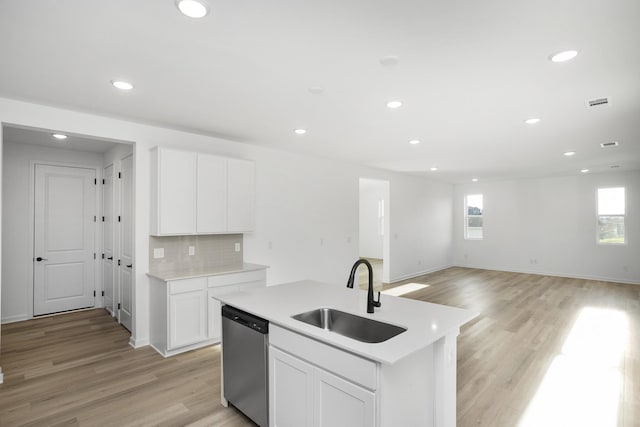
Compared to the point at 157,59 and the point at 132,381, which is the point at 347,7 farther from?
the point at 132,381

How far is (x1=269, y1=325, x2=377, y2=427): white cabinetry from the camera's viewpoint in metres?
1.57

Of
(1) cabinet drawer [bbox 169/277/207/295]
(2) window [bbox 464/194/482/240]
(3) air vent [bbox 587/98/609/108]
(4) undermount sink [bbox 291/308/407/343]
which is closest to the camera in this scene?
(4) undermount sink [bbox 291/308/407/343]

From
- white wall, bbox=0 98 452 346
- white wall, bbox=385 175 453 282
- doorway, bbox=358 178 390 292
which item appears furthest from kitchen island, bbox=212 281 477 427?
doorway, bbox=358 178 390 292

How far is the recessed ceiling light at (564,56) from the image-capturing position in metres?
2.09

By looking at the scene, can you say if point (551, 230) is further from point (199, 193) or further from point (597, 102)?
point (199, 193)

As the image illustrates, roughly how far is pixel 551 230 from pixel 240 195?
8038mm

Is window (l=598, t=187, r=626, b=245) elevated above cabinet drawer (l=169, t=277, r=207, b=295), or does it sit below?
above

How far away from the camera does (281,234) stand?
16.8 feet

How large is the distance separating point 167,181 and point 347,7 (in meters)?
2.72

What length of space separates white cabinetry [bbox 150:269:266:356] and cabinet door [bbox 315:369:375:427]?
2.04 metres

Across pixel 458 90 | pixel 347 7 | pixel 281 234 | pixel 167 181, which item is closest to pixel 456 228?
pixel 281 234

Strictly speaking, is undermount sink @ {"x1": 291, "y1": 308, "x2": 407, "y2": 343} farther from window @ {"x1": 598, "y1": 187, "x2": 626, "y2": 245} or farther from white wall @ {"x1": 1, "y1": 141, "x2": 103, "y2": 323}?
window @ {"x1": 598, "y1": 187, "x2": 626, "y2": 245}

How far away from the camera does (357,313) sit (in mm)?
2135

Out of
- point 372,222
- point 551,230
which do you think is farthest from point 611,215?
point 372,222
